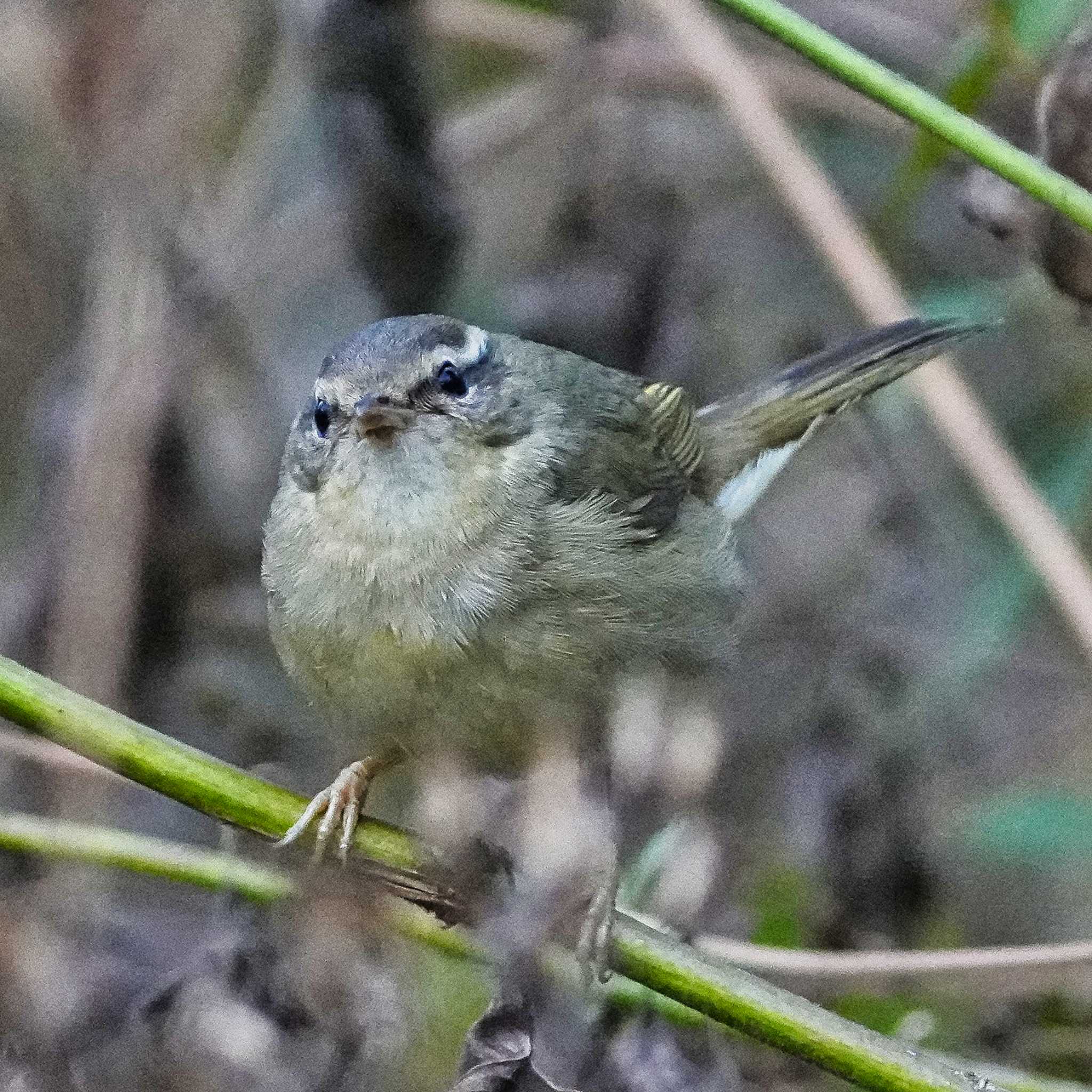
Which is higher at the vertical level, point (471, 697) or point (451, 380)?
point (451, 380)

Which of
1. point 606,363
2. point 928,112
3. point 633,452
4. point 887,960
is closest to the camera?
point 928,112

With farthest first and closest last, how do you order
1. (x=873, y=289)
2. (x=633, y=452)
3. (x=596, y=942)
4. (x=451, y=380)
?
(x=633, y=452) < (x=873, y=289) < (x=451, y=380) < (x=596, y=942)

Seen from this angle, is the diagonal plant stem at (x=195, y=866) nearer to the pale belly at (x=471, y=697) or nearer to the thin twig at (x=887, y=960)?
the thin twig at (x=887, y=960)

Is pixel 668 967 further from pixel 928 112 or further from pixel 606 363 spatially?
pixel 606 363

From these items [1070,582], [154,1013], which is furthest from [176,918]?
[1070,582]

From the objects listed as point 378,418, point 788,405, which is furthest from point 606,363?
point 378,418

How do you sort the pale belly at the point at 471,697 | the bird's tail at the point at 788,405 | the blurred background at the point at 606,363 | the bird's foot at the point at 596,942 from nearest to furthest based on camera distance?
the bird's foot at the point at 596,942 < the pale belly at the point at 471,697 < the blurred background at the point at 606,363 < the bird's tail at the point at 788,405

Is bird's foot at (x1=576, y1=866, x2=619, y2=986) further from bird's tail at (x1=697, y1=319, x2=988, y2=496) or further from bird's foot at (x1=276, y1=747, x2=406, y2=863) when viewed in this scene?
bird's tail at (x1=697, y1=319, x2=988, y2=496)

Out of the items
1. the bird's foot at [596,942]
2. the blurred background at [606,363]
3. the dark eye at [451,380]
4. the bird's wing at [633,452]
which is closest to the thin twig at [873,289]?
the blurred background at [606,363]
